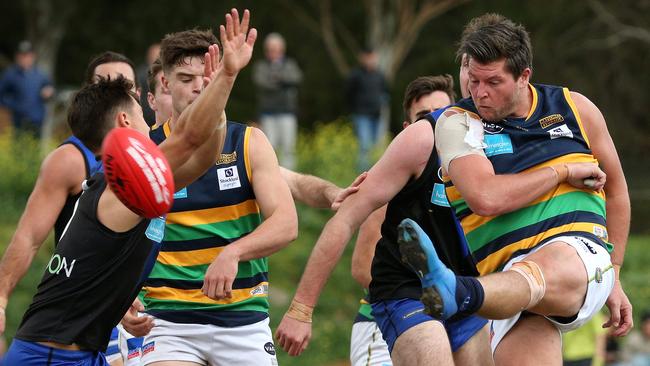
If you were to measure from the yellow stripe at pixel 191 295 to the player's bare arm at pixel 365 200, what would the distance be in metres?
0.43

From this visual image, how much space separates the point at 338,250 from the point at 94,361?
52.9 inches

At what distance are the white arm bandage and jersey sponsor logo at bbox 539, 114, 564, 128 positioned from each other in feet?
0.99

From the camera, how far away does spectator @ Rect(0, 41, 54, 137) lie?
58.5ft

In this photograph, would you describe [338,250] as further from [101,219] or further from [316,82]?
[316,82]

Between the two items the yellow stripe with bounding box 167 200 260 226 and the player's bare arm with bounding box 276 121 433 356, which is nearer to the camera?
the player's bare arm with bounding box 276 121 433 356

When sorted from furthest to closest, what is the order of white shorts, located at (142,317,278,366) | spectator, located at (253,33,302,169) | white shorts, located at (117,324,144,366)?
1. spectator, located at (253,33,302,169)
2. white shorts, located at (117,324,144,366)
3. white shorts, located at (142,317,278,366)

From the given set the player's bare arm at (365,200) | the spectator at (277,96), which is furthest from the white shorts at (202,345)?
the spectator at (277,96)

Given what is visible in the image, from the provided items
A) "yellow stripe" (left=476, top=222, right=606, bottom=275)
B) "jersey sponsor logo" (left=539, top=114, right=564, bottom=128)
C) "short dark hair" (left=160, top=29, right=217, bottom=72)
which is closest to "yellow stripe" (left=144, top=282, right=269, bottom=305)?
"short dark hair" (left=160, top=29, right=217, bottom=72)

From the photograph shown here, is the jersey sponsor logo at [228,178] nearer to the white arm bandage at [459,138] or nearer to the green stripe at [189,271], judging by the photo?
the green stripe at [189,271]

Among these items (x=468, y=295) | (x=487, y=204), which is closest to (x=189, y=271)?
(x=487, y=204)

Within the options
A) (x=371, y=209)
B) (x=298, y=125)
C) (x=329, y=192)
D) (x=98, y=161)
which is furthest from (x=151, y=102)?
(x=298, y=125)

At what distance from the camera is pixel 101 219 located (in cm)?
532

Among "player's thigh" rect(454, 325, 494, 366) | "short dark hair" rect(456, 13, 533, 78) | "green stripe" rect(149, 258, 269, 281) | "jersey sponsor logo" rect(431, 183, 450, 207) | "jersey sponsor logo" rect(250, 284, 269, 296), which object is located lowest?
"player's thigh" rect(454, 325, 494, 366)

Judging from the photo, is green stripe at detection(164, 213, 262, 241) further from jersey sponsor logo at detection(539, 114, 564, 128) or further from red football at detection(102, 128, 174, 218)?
jersey sponsor logo at detection(539, 114, 564, 128)
